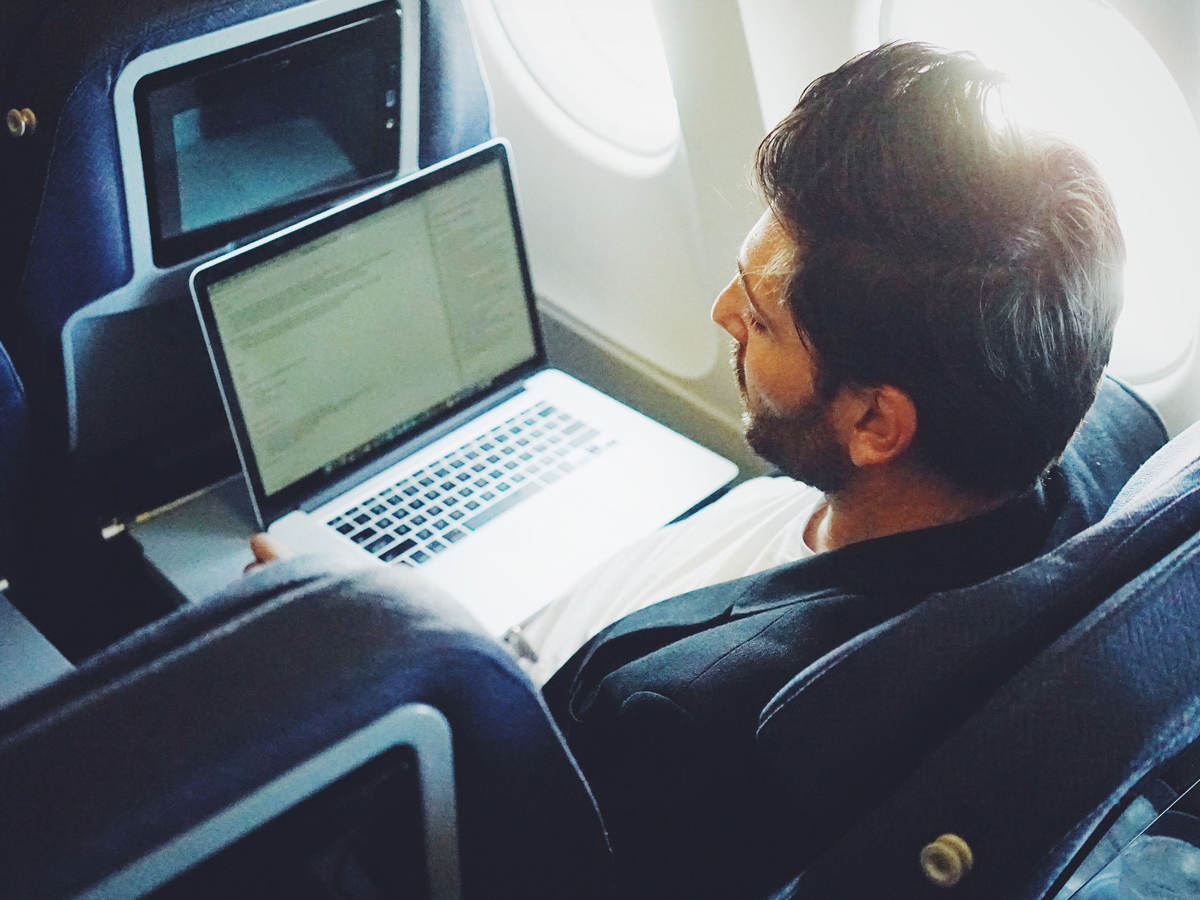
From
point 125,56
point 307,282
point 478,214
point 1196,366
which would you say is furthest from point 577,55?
point 1196,366

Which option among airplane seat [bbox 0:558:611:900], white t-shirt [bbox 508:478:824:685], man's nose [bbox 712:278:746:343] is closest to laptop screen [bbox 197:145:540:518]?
white t-shirt [bbox 508:478:824:685]

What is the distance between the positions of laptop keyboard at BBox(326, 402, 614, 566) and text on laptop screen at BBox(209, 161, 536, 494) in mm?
76

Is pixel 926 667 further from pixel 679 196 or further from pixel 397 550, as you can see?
pixel 679 196

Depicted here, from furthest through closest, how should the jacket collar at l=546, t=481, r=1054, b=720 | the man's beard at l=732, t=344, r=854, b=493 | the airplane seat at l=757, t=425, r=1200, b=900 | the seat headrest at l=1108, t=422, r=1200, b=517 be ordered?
the man's beard at l=732, t=344, r=854, b=493 → the jacket collar at l=546, t=481, r=1054, b=720 → the seat headrest at l=1108, t=422, r=1200, b=517 → the airplane seat at l=757, t=425, r=1200, b=900

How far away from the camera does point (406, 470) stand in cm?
167

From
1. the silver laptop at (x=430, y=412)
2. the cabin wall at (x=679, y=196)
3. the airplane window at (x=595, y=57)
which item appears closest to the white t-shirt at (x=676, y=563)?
the silver laptop at (x=430, y=412)

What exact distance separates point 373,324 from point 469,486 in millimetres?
257

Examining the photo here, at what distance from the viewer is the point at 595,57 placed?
7.00 ft

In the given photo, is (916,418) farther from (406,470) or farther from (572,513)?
(406,470)

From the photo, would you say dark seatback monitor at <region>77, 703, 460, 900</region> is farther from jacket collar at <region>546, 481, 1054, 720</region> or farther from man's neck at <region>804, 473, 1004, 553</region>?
man's neck at <region>804, 473, 1004, 553</region>

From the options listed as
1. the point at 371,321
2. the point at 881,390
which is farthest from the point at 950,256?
the point at 371,321

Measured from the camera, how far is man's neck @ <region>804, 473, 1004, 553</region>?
1.12 m

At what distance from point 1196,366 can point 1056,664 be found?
0.81 meters

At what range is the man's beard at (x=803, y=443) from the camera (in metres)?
1.17
